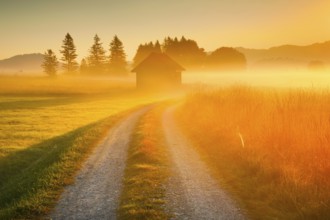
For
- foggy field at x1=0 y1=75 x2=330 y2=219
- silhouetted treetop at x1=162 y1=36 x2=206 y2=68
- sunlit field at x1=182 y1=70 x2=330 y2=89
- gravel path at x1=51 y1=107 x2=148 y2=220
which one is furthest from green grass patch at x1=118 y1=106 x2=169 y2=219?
silhouetted treetop at x1=162 y1=36 x2=206 y2=68

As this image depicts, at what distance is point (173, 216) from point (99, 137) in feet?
34.1

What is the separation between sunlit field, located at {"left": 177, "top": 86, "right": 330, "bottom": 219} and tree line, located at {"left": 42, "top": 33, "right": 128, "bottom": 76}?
80529 mm

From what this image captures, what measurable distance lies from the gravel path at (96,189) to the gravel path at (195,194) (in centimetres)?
153

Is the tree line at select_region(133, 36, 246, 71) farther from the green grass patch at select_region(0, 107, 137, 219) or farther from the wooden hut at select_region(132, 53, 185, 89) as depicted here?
the green grass patch at select_region(0, 107, 137, 219)

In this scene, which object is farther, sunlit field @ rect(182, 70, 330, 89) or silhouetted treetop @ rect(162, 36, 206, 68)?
silhouetted treetop @ rect(162, 36, 206, 68)

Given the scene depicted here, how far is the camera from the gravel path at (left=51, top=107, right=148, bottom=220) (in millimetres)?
7379

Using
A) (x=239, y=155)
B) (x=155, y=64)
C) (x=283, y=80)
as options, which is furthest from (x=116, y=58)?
(x=239, y=155)

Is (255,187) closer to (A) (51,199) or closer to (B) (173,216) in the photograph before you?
A: (B) (173,216)

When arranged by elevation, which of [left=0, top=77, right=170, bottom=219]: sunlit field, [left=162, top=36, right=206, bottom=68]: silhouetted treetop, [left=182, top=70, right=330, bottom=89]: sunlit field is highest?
[left=162, top=36, right=206, bottom=68]: silhouetted treetop

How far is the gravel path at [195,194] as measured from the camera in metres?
7.12

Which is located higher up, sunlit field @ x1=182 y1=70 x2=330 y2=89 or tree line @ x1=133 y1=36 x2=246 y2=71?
tree line @ x1=133 y1=36 x2=246 y2=71

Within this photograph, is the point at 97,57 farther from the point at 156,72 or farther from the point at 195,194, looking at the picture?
the point at 195,194

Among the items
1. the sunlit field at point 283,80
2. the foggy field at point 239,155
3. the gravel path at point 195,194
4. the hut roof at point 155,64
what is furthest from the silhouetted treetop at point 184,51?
the gravel path at point 195,194

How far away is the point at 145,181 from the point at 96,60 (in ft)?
304
